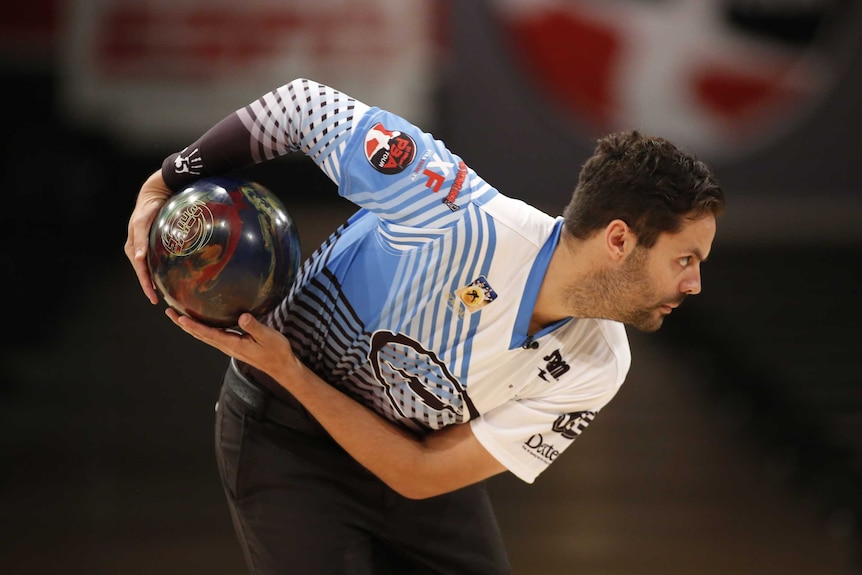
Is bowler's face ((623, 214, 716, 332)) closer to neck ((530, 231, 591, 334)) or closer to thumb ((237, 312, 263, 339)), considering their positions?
neck ((530, 231, 591, 334))

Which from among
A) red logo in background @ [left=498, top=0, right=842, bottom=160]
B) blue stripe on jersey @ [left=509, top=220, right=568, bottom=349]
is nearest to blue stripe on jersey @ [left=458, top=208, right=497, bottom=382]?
blue stripe on jersey @ [left=509, top=220, right=568, bottom=349]

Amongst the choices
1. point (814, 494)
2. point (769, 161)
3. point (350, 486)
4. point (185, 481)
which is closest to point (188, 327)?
point (350, 486)

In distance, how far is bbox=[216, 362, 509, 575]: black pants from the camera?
9.11 feet

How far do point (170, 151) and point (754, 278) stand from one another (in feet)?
16.7

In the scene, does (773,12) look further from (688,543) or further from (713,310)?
(688,543)

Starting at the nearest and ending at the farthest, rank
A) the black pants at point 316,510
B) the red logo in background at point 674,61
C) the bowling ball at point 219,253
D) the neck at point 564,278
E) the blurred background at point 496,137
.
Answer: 1. the bowling ball at point 219,253
2. the neck at point 564,278
3. the black pants at point 316,510
4. the blurred background at point 496,137
5. the red logo in background at point 674,61

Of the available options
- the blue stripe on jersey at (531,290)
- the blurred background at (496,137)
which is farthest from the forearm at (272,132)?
the blurred background at (496,137)

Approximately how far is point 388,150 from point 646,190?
25.8 inches

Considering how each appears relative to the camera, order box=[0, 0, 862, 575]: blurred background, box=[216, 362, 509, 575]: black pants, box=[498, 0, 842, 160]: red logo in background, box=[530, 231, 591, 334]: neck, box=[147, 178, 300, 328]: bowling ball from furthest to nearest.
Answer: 1. box=[498, 0, 842, 160]: red logo in background
2. box=[0, 0, 862, 575]: blurred background
3. box=[216, 362, 509, 575]: black pants
4. box=[530, 231, 591, 334]: neck
5. box=[147, 178, 300, 328]: bowling ball

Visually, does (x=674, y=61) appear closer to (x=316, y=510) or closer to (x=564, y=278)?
(x=564, y=278)

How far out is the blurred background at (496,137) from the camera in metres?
6.89

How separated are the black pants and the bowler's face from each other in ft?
2.91

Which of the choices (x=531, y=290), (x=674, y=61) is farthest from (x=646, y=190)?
(x=674, y=61)

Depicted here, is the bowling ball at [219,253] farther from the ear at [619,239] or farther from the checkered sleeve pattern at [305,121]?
the ear at [619,239]
